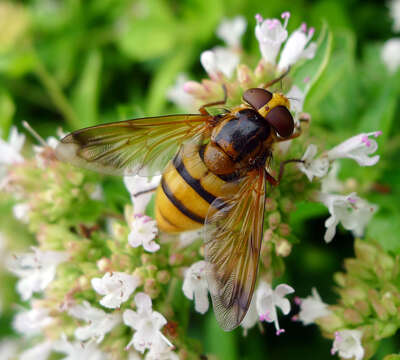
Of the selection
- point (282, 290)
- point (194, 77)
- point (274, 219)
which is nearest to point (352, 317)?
point (282, 290)

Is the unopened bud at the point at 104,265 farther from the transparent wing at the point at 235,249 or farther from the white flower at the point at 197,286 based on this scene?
the transparent wing at the point at 235,249

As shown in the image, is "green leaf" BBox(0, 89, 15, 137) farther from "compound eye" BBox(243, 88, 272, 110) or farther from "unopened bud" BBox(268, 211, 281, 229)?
"unopened bud" BBox(268, 211, 281, 229)

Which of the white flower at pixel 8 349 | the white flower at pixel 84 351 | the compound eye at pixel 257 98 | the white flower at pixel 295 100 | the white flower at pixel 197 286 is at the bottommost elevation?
the white flower at pixel 8 349

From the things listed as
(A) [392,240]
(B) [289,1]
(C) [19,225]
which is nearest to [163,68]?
(B) [289,1]

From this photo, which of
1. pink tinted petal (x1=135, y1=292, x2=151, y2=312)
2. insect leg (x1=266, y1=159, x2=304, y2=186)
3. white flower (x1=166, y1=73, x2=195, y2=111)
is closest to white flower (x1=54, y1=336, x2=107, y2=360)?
pink tinted petal (x1=135, y1=292, x2=151, y2=312)

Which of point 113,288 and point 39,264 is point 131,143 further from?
point 39,264

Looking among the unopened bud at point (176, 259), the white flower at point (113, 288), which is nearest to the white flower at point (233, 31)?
the unopened bud at point (176, 259)
